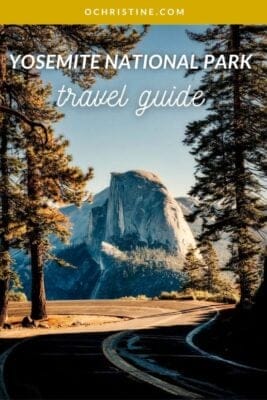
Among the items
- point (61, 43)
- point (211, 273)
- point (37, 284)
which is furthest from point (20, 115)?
point (211, 273)

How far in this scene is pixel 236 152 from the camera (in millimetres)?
20422

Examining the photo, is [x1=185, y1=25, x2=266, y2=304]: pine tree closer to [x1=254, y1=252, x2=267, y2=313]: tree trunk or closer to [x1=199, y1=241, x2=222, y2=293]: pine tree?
[x1=254, y1=252, x2=267, y2=313]: tree trunk

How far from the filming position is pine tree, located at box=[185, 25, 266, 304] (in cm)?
2000

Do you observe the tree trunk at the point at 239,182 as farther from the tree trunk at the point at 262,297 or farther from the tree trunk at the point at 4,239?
the tree trunk at the point at 262,297

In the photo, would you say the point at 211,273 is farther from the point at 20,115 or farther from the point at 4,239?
the point at 20,115

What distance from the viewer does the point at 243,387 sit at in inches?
215

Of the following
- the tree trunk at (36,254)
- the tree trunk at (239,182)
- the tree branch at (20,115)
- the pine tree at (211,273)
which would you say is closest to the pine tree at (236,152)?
the tree trunk at (239,182)

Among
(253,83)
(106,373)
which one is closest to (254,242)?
(253,83)

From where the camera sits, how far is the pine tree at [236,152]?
787 inches

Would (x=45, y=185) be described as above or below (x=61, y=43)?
below

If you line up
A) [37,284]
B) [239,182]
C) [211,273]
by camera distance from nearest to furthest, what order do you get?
[239,182] < [37,284] < [211,273]

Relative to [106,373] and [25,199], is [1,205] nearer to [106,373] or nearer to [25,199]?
[25,199]

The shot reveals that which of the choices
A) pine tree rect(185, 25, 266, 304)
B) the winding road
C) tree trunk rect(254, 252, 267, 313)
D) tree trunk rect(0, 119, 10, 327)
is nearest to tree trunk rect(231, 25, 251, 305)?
pine tree rect(185, 25, 266, 304)

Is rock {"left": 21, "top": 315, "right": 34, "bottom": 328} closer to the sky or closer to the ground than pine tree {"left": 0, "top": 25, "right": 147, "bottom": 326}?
closer to the ground
